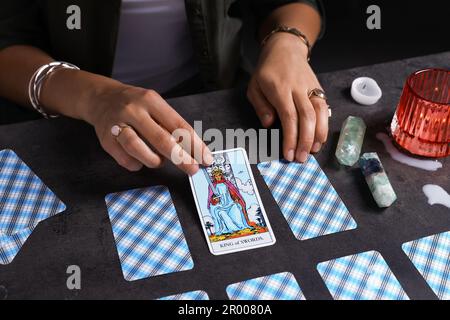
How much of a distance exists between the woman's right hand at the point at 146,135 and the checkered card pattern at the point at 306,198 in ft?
0.40

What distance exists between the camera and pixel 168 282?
82 cm

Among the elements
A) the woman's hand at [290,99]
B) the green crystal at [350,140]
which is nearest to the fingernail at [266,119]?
the woman's hand at [290,99]

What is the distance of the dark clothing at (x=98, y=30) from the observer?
118cm

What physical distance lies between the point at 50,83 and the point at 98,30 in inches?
7.3

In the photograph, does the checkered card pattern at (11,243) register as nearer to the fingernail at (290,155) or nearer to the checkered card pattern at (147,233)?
the checkered card pattern at (147,233)

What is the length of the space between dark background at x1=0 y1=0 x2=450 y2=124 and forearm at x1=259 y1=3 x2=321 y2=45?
588 millimetres

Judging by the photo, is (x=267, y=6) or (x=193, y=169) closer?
(x=193, y=169)

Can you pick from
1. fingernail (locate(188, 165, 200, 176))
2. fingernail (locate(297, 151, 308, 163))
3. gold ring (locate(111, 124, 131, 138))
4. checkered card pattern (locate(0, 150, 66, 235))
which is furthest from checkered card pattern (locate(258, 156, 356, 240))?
checkered card pattern (locate(0, 150, 66, 235))

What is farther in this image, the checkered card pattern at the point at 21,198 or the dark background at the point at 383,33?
the dark background at the point at 383,33

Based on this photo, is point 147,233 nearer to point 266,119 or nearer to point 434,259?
point 266,119

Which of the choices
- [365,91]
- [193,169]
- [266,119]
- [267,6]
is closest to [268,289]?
[193,169]

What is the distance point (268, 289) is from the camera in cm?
82

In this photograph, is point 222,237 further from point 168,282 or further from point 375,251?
point 375,251

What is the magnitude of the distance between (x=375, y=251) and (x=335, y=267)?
7 centimetres
